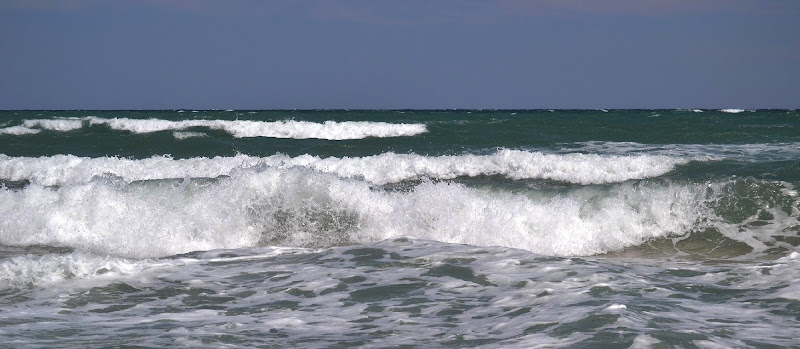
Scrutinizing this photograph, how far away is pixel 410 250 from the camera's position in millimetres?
8070

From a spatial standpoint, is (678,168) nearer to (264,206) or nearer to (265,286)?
(264,206)

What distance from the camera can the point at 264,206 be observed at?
36.1ft

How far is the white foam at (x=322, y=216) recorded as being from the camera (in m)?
10.3

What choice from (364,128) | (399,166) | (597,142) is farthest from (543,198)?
(364,128)

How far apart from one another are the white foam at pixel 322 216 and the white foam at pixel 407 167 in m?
4.15

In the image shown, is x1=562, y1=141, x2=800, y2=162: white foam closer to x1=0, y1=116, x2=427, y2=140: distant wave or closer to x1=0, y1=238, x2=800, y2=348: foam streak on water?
x1=0, y1=116, x2=427, y2=140: distant wave

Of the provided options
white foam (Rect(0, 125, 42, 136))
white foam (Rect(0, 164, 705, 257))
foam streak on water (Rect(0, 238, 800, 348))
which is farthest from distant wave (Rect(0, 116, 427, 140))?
foam streak on water (Rect(0, 238, 800, 348))

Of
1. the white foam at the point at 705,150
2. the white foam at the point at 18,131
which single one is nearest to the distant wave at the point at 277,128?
the white foam at the point at 18,131

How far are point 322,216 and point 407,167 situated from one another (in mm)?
5729

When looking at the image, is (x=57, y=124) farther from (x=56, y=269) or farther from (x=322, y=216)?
(x=56, y=269)

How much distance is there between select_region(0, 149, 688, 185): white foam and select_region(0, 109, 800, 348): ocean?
0.19ft

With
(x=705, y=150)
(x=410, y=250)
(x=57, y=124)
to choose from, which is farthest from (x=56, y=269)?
(x=57, y=124)

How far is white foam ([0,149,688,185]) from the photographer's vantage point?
51.3ft

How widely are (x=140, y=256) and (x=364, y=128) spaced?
2096 centimetres
